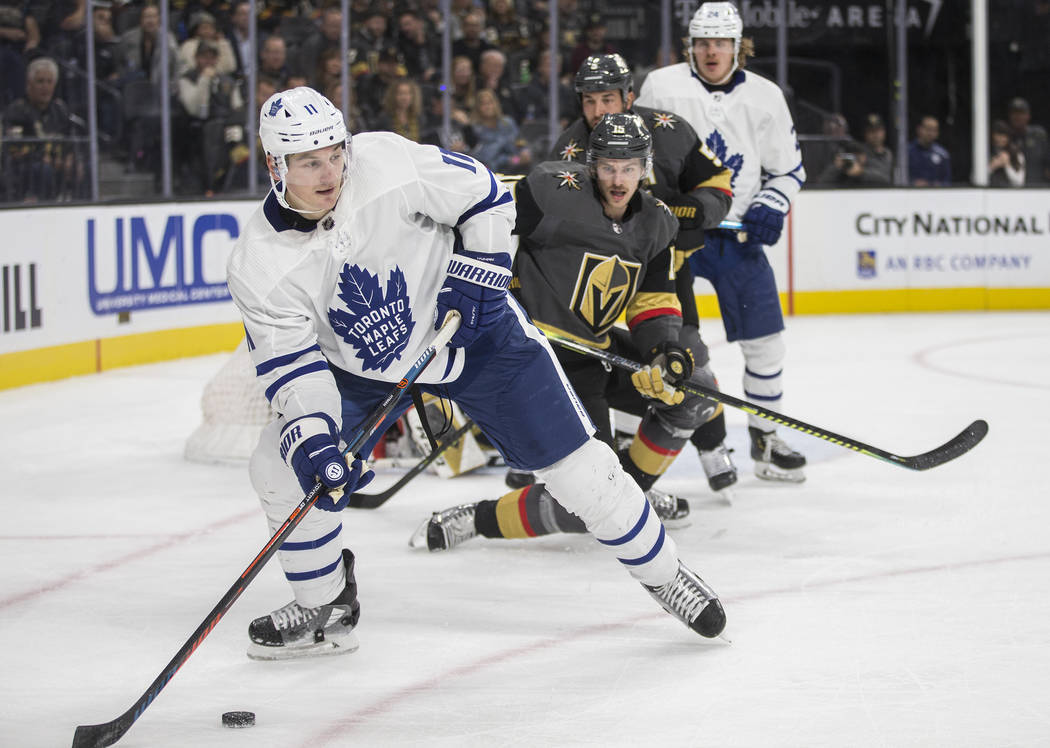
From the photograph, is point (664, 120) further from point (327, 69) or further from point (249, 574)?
point (327, 69)

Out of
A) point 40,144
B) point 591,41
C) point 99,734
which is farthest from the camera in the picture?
point 591,41

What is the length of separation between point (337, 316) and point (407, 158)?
30cm

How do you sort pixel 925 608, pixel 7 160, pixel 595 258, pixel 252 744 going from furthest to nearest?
pixel 7 160 < pixel 595 258 < pixel 925 608 < pixel 252 744

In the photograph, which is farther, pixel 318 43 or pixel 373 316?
pixel 318 43

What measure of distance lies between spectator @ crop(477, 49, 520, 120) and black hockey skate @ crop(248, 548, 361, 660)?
567 cm

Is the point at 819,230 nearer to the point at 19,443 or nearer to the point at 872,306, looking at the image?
the point at 872,306

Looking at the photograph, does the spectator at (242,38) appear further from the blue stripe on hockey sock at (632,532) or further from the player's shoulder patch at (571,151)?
the blue stripe on hockey sock at (632,532)

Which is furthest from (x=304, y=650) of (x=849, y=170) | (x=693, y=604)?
(x=849, y=170)

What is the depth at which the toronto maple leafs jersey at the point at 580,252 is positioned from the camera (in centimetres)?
327

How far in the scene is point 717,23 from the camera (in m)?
4.16

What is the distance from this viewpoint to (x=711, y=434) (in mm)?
3947

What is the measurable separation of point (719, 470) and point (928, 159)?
17.1 ft

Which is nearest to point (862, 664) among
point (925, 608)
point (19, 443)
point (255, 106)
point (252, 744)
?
point (925, 608)

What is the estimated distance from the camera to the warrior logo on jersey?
328 cm
